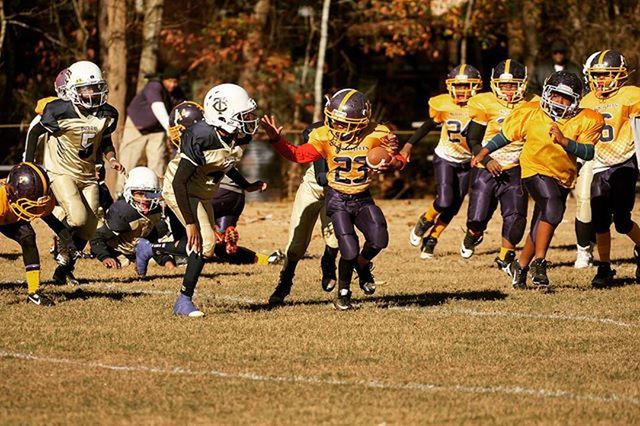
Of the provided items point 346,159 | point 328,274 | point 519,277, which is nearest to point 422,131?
point 519,277

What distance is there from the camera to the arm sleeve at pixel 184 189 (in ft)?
29.5

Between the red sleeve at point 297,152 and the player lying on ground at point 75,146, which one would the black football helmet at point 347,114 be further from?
the player lying on ground at point 75,146

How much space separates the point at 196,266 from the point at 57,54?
53.6 feet

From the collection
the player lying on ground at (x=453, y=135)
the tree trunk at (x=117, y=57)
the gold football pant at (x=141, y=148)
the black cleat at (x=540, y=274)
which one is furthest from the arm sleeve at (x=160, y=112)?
the black cleat at (x=540, y=274)

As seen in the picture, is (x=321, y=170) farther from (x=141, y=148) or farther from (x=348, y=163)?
(x=141, y=148)

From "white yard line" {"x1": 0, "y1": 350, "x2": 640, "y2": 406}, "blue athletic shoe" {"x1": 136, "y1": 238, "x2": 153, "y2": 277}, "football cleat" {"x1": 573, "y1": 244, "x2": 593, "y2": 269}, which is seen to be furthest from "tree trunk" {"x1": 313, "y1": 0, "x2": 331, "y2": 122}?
"white yard line" {"x1": 0, "y1": 350, "x2": 640, "y2": 406}

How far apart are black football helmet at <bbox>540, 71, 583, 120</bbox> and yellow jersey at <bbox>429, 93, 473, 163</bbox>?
243 centimetres

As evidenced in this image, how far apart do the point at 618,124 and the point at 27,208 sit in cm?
488

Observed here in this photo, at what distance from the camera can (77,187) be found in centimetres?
1130

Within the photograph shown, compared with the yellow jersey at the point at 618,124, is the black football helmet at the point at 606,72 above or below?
above

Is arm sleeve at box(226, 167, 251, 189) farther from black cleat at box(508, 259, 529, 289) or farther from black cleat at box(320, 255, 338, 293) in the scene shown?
black cleat at box(508, 259, 529, 289)

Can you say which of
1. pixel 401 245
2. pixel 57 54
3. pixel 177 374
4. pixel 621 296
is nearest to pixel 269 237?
pixel 401 245

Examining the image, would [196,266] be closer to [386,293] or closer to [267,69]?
[386,293]

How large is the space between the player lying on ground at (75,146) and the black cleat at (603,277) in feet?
13.5
